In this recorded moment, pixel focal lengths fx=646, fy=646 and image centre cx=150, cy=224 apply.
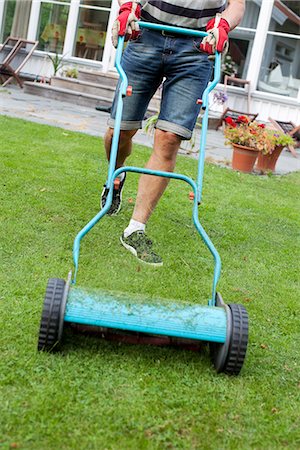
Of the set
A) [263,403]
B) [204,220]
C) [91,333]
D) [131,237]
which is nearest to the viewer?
[263,403]

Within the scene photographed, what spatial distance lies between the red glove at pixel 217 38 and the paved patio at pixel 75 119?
13.3 feet

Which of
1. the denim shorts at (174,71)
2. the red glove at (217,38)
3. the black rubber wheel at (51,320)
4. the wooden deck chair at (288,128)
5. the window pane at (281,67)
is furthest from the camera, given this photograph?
the window pane at (281,67)

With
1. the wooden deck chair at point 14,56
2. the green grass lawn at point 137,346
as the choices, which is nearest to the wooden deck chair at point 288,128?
the green grass lawn at point 137,346

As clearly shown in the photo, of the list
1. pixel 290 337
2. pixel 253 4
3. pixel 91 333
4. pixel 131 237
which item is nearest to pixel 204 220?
pixel 131 237

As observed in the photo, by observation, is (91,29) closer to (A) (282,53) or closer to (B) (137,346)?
(A) (282,53)

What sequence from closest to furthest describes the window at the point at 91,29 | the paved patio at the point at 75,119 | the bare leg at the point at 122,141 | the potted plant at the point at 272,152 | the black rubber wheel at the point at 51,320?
the black rubber wheel at the point at 51,320, the bare leg at the point at 122,141, the potted plant at the point at 272,152, the paved patio at the point at 75,119, the window at the point at 91,29

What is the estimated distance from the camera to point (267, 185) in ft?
20.9

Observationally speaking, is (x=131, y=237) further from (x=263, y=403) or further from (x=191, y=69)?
(x=263, y=403)

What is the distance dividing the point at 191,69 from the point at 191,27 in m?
0.27

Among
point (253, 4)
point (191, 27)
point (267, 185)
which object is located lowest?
point (267, 185)

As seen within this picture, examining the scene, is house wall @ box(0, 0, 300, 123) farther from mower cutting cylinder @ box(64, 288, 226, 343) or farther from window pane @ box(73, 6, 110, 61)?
mower cutting cylinder @ box(64, 288, 226, 343)

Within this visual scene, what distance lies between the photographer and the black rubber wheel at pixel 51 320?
7.00ft

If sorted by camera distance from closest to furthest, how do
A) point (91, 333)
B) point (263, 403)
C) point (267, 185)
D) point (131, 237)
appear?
point (263, 403)
point (91, 333)
point (131, 237)
point (267, 185)

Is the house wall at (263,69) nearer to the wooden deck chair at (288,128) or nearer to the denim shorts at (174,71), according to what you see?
the wooden deck chair at (288,128)
